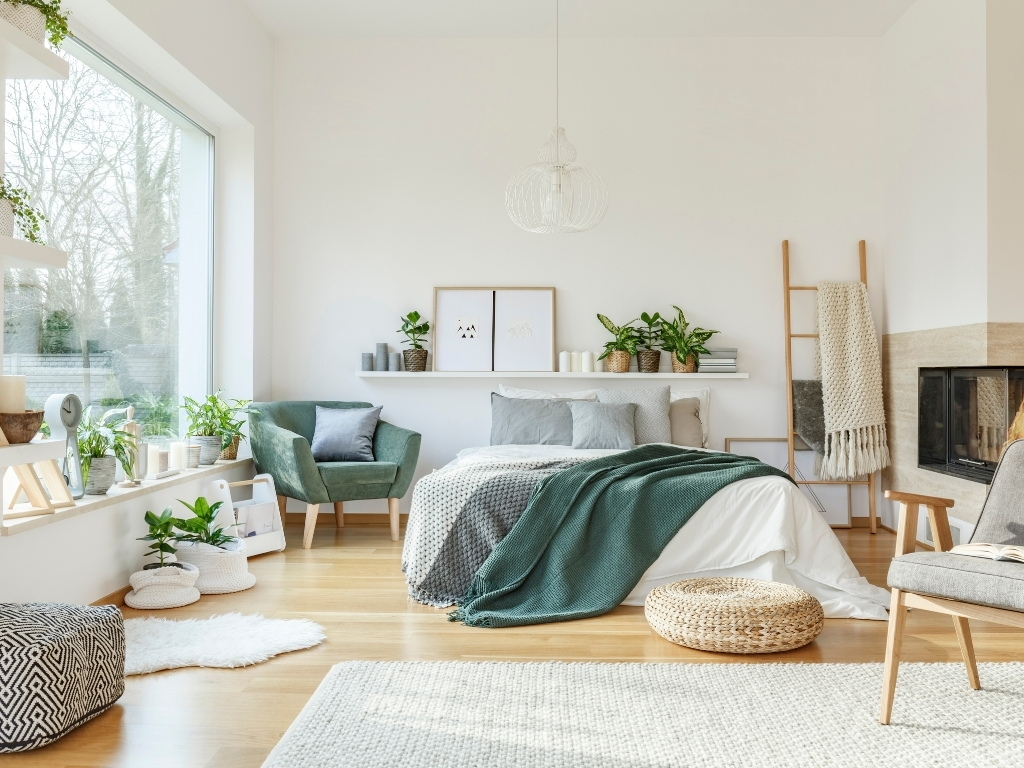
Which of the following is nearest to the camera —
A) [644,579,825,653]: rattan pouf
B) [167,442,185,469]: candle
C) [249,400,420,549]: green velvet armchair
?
[644,579,825,653]: rattan pouf

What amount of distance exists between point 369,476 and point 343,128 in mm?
2500

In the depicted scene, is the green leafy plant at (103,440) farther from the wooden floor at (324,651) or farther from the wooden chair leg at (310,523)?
the wooden chair leg at (310,523)

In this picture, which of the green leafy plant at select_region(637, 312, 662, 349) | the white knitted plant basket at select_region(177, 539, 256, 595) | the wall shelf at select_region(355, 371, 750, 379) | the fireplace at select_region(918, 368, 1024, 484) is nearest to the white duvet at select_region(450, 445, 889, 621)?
the fireplace at select_region(918, 368, 1024, 484)

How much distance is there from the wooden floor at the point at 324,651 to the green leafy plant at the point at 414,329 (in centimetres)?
175

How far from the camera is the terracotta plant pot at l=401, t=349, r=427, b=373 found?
18.4 ft

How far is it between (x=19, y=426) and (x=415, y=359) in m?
3.05

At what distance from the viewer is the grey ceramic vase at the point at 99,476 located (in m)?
3.61

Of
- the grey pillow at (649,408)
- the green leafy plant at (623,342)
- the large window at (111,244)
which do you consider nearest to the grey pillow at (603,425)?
the grey pillow at (649,408)

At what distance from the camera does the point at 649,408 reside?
517 centimetres

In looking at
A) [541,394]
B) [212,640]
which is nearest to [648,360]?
[541,394]

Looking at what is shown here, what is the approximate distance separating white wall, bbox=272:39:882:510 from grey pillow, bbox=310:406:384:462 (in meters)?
0.54

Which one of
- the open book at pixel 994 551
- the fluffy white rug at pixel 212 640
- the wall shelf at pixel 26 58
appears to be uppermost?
the wall shelf at pixel 26 58

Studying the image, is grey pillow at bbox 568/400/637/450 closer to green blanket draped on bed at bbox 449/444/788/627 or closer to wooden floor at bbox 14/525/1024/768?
green blanket draped on bed at bbox 449/444/788/627

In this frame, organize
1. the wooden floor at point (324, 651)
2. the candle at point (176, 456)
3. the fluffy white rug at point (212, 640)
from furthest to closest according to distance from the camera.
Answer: the candle at point (176, 456) < the fluffy white rug at point (212, 640) < the wooden floor at point (324, 651)
